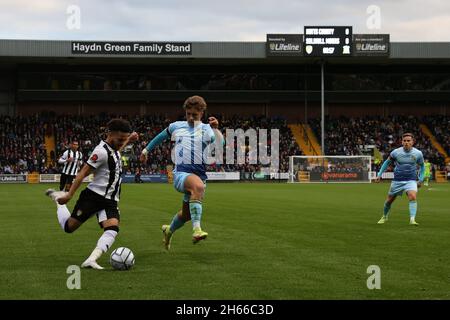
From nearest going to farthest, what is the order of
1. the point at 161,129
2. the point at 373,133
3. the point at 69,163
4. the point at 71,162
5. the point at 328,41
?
the point at 71,162, the point at 69,163, the point at 328,41, the point at 161,129, the point at 373,133

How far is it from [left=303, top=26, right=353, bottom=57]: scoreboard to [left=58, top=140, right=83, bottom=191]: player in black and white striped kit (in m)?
33.8

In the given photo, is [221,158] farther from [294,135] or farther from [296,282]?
[296,282]

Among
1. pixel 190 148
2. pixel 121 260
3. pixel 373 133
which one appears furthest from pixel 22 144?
pixel 121 260

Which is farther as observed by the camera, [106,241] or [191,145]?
[191,145]

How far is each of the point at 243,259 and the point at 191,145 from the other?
1909mm

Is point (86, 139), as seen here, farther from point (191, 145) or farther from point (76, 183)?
point (76, 183)

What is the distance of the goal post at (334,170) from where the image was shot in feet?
A: 192

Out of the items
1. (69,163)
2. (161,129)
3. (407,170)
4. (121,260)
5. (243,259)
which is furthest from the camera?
(161,129)

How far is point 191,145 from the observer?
11445mm

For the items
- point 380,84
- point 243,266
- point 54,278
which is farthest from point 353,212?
point 380,84

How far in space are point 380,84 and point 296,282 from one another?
2605 inches

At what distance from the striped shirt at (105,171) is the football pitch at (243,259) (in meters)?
1.03

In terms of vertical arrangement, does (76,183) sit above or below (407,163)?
below

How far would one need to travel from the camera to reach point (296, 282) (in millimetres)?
8789
